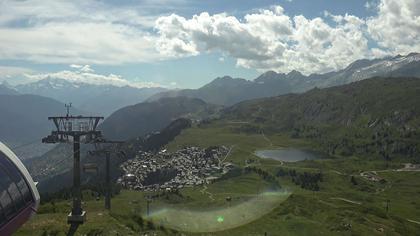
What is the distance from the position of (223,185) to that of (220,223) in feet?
304

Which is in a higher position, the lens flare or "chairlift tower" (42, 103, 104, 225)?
"chairlift tower" (42, 103, 104, 225)

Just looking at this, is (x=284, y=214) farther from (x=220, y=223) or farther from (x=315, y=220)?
(x=220, y=223)

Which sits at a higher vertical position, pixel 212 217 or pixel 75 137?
pixel 75 137

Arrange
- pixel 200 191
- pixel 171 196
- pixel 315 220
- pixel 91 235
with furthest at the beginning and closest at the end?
pixel 200 191 < pixel 171 196 < pixel 315 220 < pixel 91 235

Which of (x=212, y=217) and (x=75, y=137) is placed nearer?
(x=75, y=137)

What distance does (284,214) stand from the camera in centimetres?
11419

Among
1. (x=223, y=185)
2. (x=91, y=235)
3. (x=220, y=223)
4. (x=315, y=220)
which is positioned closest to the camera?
(x=91, y=235)

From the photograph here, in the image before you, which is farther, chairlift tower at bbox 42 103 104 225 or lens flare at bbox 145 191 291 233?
lens flare at bbox 145 191 291 233

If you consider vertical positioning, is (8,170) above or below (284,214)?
above

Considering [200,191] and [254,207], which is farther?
[200,191]

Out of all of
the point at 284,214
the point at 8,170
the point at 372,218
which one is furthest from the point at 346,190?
the point at 8,170

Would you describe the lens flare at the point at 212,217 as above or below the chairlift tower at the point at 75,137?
below

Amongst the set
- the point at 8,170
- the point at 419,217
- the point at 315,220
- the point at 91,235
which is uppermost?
the point at 8,170

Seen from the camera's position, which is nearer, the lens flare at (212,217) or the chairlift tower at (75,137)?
the chairlift tower at (75,137)
